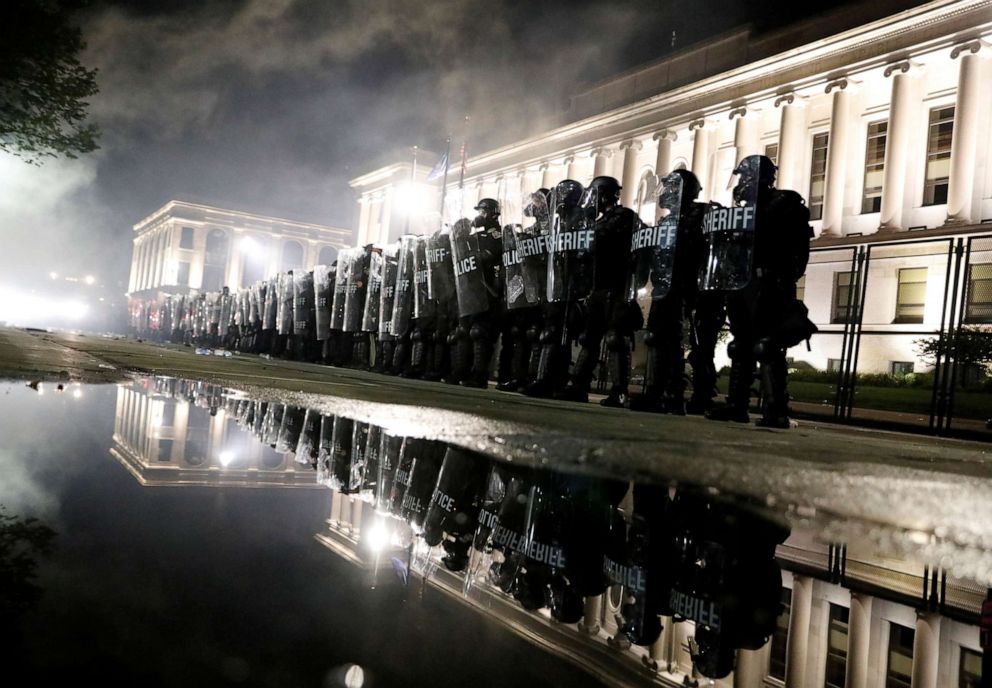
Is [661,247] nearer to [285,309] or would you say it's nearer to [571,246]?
[571,246]

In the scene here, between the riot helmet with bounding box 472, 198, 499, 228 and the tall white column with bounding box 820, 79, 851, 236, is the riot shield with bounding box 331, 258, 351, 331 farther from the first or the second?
the tall white column with bounding box 820, 79, 851, 236

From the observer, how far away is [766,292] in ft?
17.9

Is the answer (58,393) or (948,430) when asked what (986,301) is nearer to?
(948,430)

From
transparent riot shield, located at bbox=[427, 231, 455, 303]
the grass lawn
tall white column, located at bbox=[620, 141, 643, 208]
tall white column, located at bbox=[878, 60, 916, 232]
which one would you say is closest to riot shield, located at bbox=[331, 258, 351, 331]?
transparent riot shield, located at bbox=[427, 231, 455, 303]

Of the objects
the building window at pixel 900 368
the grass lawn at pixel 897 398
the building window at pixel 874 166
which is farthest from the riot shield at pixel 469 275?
the building window at pixel 874 166

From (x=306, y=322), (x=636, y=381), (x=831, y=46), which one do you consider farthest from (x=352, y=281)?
(x=831, y=46)

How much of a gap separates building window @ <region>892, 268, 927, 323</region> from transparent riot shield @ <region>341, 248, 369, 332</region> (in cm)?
919

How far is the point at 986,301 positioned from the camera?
8.51 metres

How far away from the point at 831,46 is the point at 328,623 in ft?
101

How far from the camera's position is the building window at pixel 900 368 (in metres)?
11.5

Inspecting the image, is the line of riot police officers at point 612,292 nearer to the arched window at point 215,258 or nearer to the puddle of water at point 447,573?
the puddle of water at point 447,573

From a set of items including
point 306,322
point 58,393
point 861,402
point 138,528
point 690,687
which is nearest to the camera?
point 690,687

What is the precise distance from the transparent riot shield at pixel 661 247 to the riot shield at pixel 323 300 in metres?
8.02

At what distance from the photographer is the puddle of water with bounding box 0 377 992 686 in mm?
606
